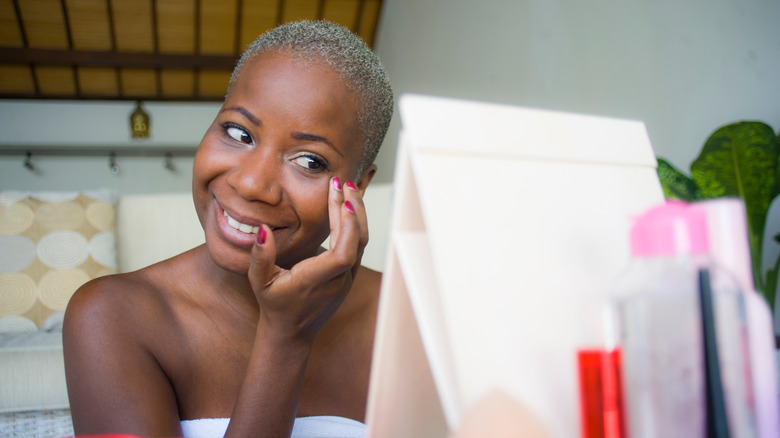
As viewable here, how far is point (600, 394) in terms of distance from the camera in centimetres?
35

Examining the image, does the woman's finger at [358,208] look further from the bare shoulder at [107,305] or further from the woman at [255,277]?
the bare shoulder at [107,305]

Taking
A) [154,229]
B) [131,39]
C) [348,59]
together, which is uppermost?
[131,39]

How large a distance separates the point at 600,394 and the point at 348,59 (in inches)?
28.1

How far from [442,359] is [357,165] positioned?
0.62 meters

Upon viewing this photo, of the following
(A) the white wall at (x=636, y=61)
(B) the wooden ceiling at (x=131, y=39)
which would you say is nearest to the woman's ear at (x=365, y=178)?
(A) the white wall at (x=636, y=61)

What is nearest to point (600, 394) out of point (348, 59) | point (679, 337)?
point (679, 337)

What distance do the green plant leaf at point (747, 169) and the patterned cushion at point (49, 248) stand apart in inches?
77.9

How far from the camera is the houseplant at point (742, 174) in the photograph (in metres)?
1.16

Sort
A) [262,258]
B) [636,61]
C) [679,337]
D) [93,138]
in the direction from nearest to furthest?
1. [679,337]
2. [262,258]
3. [636,61]
4. [93,138]

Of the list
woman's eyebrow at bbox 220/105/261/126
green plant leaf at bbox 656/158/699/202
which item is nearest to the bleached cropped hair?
woman's eyebrow at bbox 220/105/261/126

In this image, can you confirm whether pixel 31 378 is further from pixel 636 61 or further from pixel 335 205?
pixel 636 61

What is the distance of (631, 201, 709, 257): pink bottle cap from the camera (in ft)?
1.00

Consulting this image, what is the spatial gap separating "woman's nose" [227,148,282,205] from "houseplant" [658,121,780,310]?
0.78m

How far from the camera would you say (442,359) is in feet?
1.32
